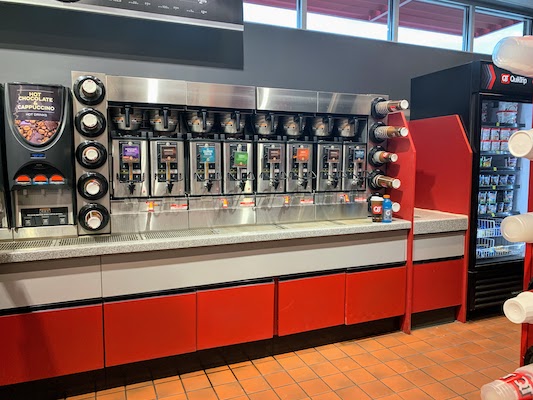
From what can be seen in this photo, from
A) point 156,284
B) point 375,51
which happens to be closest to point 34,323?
point 156,284

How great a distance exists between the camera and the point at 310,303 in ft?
9.84

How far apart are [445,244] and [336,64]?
2014 millimetres

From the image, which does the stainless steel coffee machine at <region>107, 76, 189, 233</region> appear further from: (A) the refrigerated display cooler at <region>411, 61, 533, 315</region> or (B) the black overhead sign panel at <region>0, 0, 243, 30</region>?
(A) the refrigerated display cooler at <region>411, 61, 533, 315</region>

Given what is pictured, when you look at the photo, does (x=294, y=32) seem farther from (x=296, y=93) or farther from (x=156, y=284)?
(x=156, y=284)

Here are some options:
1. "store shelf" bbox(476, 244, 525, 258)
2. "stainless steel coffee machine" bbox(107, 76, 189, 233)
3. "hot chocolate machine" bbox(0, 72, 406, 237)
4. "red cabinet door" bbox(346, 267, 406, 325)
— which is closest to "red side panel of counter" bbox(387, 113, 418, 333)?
"red cabinet door" bbox(346, 267, 406, 325)

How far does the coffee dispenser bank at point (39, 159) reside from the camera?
93.6 inches

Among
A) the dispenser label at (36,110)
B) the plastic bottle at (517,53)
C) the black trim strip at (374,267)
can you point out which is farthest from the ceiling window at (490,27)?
the dispenser label at (36,110)

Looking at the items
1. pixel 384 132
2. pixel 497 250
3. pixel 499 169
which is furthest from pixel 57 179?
pixel 497 250

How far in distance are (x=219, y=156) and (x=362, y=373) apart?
1834 mm

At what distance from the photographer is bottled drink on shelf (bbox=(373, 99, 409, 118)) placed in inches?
124

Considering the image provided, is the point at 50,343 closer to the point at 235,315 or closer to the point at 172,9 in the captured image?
the point at 235,315

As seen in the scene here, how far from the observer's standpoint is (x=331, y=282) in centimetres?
306

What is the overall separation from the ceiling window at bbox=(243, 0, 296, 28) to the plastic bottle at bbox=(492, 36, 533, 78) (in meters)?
2.81

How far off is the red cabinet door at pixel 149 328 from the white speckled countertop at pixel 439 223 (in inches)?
77.3
